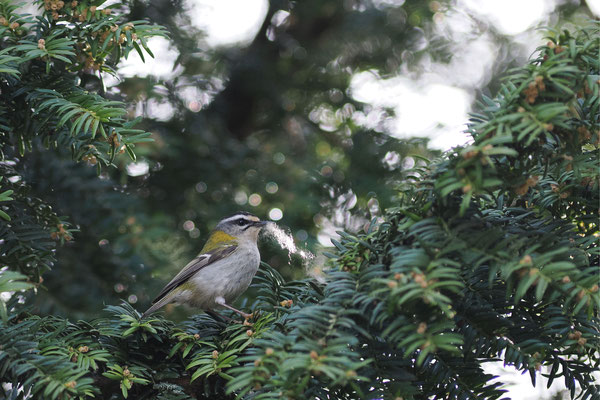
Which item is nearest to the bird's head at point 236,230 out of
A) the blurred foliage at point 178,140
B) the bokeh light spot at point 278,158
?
the blurred foliage at point 178,140

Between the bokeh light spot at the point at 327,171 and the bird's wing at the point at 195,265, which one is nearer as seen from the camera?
the bird's wing at the point at 195,265

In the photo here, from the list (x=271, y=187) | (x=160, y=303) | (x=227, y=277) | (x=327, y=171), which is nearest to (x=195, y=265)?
(x=227, y=277)

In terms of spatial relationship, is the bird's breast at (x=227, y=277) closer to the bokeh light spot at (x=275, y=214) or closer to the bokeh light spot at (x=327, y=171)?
the bokeh light spot at (x=275, y=214)

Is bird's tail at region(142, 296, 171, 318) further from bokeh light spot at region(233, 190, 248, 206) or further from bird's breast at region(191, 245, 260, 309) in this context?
bokeh light spot at region(233, 190, 248, 206)

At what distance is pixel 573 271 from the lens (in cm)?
134

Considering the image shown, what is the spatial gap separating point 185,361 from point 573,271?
44.5 inches

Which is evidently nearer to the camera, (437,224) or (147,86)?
(437,224)

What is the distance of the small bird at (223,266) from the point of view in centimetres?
348

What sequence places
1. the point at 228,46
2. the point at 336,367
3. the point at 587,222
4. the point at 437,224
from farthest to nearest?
1. the point at 228,46
2. the point at 587,222
3. the point at 437,224
4. the point at 336,367

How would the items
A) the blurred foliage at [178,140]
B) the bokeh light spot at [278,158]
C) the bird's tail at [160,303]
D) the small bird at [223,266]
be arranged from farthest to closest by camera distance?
the bokeh light spot at [278,158], the small bird at [223,266], the bird's tail at [160,303], the blurred foliage at [178,140]

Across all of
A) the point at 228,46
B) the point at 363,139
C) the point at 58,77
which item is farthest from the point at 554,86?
the point at 228,46

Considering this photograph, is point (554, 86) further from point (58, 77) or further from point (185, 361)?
point (58, 77)

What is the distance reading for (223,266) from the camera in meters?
3.71

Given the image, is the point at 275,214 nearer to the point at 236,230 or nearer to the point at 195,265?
the point at 236,230
